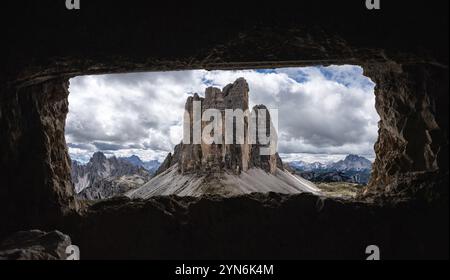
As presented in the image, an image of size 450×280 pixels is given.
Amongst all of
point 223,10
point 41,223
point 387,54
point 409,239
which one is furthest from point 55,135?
point 409,239

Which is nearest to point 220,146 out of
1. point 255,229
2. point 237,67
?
point 237,67

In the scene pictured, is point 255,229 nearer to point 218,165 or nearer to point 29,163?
point 29,163

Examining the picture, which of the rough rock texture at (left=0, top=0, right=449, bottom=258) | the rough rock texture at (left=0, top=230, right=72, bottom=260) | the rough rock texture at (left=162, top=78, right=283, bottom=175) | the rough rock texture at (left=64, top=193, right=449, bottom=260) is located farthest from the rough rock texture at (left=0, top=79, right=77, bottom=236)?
the rough rock texture at (left=162, top=78, right=283, bottom=175)

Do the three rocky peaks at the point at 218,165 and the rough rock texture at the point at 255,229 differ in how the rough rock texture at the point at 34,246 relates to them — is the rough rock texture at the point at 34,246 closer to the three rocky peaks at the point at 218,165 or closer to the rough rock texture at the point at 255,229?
the rough rock texture at the point at 255,229

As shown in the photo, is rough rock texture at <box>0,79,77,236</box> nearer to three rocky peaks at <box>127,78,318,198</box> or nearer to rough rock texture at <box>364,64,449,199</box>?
rough rock texture at <box>364,64,449,199</box>

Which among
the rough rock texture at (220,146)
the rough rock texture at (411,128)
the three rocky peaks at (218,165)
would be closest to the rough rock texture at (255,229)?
the rough rock texture at (411,128)
